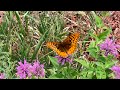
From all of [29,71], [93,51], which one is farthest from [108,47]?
[29,71]

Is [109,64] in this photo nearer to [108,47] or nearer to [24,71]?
[108,47]

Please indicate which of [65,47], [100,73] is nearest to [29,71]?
[65,47]

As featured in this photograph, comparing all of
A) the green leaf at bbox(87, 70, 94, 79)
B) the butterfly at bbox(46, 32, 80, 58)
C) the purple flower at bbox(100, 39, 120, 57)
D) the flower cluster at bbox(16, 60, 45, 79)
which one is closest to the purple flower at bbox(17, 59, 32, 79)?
the flower cluster at bbox(16, 60, 45, 79)

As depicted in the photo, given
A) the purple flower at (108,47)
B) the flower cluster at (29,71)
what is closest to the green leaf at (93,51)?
the purple flower at (108,47)

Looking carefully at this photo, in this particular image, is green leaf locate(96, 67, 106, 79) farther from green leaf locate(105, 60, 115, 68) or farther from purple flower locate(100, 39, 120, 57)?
purple flower locate(100, 39, 120, 57)

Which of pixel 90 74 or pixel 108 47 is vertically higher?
pixel 108 47

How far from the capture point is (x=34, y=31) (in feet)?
11.0

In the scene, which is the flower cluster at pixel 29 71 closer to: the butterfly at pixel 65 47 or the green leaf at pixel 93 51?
the butterfly at pixel 65 47

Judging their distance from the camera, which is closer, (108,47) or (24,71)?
(24,71)

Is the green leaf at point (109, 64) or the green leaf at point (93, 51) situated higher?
the green leaf at point (93, 51)

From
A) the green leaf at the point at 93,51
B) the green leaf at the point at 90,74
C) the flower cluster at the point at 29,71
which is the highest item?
the green leaf at the point at 93,51
